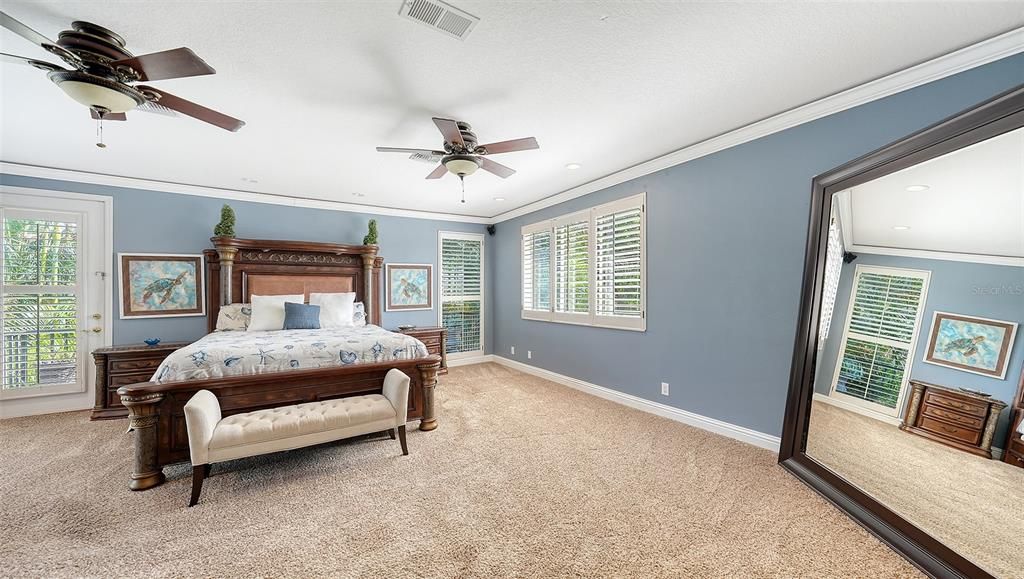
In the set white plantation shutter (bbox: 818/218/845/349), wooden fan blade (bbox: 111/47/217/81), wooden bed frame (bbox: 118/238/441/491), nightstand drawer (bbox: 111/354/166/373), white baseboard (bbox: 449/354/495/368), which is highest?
wooden fan blade (bbox: 111/47/217/81)

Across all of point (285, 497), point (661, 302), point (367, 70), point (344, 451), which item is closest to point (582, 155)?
point (661, 302)

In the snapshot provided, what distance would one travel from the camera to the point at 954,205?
1875 millimetres

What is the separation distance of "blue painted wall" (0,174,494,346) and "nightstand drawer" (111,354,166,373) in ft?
1.83

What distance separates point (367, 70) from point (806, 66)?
263cm

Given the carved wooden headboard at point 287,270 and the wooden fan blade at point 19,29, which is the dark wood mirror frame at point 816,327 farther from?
the carved wooden headboard at point 287,270

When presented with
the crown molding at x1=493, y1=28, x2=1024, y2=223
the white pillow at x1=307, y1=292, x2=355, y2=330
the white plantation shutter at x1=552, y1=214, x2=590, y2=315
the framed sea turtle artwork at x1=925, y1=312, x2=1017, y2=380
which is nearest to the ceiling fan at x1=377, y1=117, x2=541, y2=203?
the crown molding at x1=493, y1=28, x2=1024, y2=223

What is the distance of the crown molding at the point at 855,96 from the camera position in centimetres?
193

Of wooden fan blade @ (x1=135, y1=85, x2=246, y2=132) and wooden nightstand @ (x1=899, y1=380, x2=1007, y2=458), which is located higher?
wooden fan blade @ (x1=135, y1=85, x2=246, y2=132)

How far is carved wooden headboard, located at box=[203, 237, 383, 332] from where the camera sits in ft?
14.8

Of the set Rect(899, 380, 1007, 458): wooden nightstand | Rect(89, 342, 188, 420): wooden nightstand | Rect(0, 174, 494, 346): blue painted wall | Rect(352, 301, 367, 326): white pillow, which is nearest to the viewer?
Rect(899, 380, 1007, 458): wooden nightstand

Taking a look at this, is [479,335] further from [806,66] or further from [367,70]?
[806,66]

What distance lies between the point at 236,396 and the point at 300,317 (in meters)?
1.67

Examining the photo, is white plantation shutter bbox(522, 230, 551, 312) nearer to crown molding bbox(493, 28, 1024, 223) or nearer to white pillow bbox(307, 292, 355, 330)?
crown molding bbox(493, 28, 1024, 223)

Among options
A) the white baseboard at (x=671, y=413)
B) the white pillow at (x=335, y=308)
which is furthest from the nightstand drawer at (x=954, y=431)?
the white pillow at (x=335, y=308)
